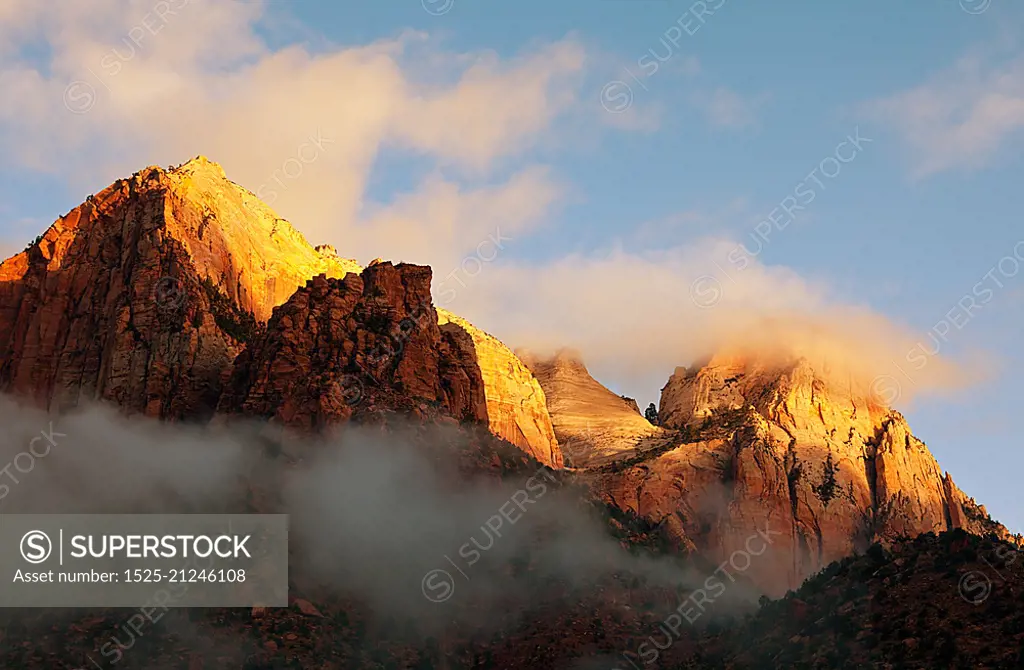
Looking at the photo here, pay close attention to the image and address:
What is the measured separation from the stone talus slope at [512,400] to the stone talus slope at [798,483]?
8.39 m

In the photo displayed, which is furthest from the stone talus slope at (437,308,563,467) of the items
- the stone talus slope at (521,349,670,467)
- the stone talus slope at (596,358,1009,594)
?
the stone talus slope at (596,358,1009,594)

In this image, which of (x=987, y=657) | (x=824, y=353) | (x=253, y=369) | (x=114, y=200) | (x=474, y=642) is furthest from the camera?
(x=824, y=353)

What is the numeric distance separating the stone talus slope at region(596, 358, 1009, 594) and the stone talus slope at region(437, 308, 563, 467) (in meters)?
8.39

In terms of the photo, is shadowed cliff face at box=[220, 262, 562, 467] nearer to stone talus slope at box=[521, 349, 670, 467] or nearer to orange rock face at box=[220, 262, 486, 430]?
orange rock face at box=[220, 262, 486, 430]

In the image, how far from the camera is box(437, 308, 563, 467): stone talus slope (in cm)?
16850

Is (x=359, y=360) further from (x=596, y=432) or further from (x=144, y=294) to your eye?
(x=596, y=432)

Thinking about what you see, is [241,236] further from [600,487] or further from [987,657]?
[987,657]

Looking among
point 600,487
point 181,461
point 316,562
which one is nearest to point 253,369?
point 181,461

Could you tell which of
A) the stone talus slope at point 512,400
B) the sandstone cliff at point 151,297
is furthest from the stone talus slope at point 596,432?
the sandstone cliff at point 151,297

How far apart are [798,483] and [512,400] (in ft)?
111

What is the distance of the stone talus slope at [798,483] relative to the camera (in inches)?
6565

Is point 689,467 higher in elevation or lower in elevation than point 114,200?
lower

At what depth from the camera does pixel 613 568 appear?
11100 cm

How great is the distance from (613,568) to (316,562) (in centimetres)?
2206
